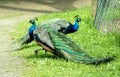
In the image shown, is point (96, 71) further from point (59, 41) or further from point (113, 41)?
point (113, 41)

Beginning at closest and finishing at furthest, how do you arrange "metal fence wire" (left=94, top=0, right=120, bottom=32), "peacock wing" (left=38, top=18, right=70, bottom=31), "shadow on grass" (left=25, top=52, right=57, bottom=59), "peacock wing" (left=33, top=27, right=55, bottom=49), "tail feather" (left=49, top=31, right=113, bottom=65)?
"tail feather" (left=49, top=31, right=113, bottom=65)
"peacock wing" (left=33, top=27, right=55, bottom=49)
"shadow on grass" (left=25, top=52, right=57, bottom=59)
"peacock wing" (left=38, top=18, right=70, bottom=31)
"metal fence wire" (left=94, top=0, right=120, bottom=32)

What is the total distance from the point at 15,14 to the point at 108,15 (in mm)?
5510

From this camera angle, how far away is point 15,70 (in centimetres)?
835

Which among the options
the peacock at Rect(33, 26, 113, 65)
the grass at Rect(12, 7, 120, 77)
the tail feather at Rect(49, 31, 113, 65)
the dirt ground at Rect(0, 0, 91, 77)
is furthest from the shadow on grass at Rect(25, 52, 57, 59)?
the tail feather at Rect(49, 31, 113, 65)

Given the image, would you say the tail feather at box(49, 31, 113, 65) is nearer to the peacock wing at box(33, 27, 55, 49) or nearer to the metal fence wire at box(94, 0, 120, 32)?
the peacock wing at box(33, 27, 55, 49)

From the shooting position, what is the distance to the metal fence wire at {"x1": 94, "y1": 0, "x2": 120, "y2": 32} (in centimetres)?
1159

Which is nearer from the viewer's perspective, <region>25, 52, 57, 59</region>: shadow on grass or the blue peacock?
the blue peacock

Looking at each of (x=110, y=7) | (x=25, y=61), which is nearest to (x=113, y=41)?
(x=110, y=7)

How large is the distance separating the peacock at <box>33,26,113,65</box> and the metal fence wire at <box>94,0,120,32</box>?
122 inches

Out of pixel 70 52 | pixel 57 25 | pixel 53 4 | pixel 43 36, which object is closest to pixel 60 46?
pixel 70 52

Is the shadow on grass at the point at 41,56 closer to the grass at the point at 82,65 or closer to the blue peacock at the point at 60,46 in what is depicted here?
the grass at the point at 82,65

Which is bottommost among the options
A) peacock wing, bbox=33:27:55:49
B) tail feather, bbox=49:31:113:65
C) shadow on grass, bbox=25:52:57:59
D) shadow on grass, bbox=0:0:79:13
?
shadow on grass, bbox=0:0:79:13

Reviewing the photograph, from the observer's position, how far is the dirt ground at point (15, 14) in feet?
28.4

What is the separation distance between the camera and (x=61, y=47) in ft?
27.9
